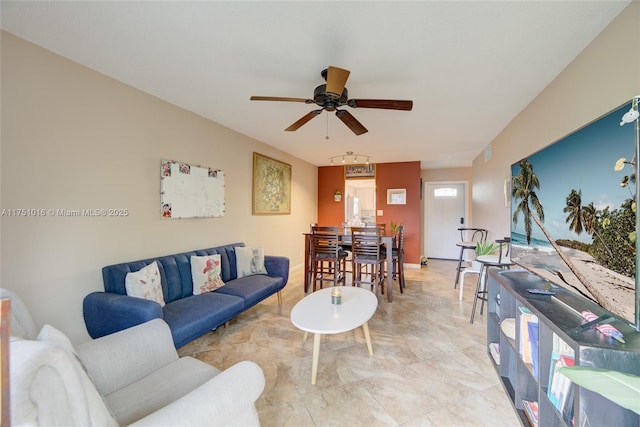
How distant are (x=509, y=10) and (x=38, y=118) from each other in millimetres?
3128

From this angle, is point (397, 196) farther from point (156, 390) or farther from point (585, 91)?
point (156, 390)

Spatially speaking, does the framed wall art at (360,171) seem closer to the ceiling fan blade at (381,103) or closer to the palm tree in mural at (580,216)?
the ceiling fan blade at (381,103)

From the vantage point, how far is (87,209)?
2096 mm

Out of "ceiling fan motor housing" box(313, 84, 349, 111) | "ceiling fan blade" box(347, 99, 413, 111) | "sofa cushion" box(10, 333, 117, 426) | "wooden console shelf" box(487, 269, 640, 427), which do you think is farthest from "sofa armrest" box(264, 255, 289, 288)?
"sofa cushion" box(10, 333, 117, 426)

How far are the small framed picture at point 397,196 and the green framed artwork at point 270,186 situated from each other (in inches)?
91.4

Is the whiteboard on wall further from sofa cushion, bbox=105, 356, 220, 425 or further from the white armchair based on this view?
sofa cushion, bbox=105, 356, 220, 425

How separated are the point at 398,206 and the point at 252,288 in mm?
4064

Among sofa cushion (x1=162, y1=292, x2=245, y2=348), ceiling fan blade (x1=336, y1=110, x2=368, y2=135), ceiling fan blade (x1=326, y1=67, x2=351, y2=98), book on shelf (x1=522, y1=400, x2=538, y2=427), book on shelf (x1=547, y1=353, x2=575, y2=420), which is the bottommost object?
book on shelf (x1=522, y1=400, x2=538, y2=427)

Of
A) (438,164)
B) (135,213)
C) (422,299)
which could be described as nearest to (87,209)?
(135,213)

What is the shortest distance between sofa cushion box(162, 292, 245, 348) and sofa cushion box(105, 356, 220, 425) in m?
Answer: 0.59

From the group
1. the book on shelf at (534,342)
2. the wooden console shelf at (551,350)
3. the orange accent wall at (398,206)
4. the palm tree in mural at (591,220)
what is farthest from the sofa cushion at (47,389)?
the orange accent wall at (398,206)

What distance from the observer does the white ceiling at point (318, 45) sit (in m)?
1.46

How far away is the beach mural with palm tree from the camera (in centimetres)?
113

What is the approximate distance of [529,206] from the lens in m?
1.95
